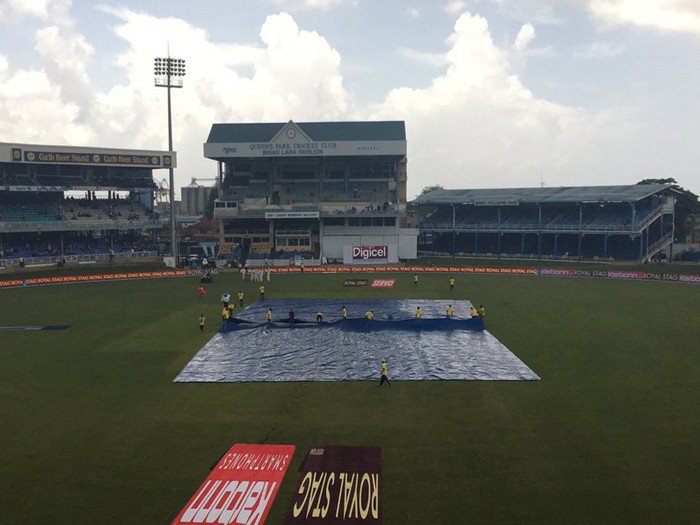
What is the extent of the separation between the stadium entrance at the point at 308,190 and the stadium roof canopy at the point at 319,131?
186 mm

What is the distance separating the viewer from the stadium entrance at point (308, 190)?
86.9 meters

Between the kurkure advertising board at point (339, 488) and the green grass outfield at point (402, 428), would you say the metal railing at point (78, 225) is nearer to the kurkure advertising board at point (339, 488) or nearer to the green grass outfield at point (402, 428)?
the green grass outfield at point (402, 428)

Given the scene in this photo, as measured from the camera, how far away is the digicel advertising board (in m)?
84.4

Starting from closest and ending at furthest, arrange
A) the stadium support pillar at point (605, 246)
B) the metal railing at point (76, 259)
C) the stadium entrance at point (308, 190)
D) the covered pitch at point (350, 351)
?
the covered pitch at point (350, 351) → the metal railing at point (76, 259) → the stadium support pillar at point (605, 246) → the stadium entrance at point (308, 190)

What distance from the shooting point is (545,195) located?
96125mm

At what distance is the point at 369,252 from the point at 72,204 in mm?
51332

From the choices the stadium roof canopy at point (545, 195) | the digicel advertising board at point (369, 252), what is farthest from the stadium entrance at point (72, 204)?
the stadium roof canopy at point (545, 195)

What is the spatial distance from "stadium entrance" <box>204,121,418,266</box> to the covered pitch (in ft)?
148

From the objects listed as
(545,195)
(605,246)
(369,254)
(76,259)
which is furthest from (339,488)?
(545,195)

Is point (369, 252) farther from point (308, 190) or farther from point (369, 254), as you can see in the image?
point (308, 190)

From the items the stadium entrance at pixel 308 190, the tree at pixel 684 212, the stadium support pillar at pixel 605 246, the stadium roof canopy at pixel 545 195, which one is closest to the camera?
the stadium support pillar at pixel 605 246

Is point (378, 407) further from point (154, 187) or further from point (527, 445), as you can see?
point (154, 187)

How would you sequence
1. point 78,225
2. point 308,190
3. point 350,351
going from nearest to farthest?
point 350,351 → point 78,225 → point 308,190

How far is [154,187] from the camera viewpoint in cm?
8981
